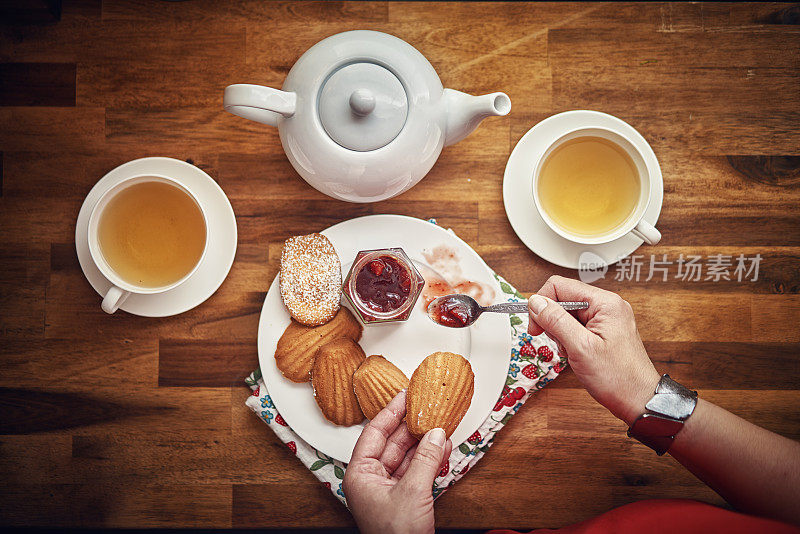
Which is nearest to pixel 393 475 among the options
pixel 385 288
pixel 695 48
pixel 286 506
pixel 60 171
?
pixel 286 506

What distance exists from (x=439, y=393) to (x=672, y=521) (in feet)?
1.89

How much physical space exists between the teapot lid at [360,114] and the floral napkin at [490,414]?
1.58 ft

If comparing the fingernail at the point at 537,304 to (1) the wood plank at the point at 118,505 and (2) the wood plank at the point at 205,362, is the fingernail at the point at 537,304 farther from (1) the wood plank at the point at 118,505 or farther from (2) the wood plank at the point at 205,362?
(1) the wood plank at the point at 118,505

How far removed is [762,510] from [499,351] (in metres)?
0.62

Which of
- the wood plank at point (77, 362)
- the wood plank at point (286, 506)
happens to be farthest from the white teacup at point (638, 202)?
the wood plank at point (77, 362)

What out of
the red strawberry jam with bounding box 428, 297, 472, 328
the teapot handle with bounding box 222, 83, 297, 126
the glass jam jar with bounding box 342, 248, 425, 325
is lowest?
the red strawberry jam with bounding box 428, 297, 472, 328

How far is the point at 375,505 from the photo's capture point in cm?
103

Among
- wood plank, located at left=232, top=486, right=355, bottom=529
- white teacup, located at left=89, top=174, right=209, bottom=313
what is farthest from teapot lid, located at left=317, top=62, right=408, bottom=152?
wood plank, located at left=232, top=486, right=355, bottom=529

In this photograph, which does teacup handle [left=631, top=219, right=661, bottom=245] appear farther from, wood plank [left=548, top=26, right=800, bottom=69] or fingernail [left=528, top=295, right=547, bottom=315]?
wood plank [left=548, top=26, right=800, bottom=69]

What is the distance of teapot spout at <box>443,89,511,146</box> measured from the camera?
98 cm

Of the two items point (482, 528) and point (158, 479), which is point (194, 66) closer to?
point (158, 479)

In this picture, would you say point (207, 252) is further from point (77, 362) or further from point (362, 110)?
point (362, 110)

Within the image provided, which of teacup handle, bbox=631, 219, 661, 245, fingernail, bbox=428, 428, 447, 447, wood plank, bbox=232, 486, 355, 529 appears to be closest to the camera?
fingernail, bbox=428, 428, 447, 447

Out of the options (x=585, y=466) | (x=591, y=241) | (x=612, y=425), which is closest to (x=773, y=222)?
(x=591, y=241)
